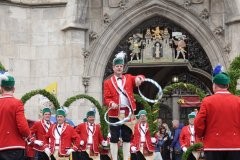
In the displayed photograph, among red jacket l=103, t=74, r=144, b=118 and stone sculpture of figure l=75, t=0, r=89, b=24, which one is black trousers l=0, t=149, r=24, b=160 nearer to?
red jacket l=103, t=74, r=144, b=118

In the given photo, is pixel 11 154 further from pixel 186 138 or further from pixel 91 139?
pixel 186 138

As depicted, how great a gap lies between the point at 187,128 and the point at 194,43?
5.62 meters

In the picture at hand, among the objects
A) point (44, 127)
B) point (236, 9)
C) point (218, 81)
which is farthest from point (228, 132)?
point (236, 9)

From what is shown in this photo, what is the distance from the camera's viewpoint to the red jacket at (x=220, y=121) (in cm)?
876

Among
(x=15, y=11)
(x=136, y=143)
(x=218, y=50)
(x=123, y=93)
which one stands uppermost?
(x=15, y=11)

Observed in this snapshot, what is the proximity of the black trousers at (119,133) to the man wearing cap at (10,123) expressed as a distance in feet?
6.93

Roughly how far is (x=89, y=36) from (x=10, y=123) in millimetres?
11377

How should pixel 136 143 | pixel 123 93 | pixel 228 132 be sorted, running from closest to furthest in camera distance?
1. pixel 228 132
2. pixel 123 93
3. pixel 136 143

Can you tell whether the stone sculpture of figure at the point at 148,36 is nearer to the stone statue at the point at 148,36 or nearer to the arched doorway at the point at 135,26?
the stone statue at the point at 148,36

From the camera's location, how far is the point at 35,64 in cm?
2075

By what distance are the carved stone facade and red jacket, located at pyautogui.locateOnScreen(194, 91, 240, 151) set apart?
11.1 m

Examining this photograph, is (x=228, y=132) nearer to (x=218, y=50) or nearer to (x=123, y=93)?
(x=123, y=93)

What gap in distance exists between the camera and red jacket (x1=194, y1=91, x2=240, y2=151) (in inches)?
345

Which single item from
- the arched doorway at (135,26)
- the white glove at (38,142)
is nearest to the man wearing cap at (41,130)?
the white glove at (38,142)
